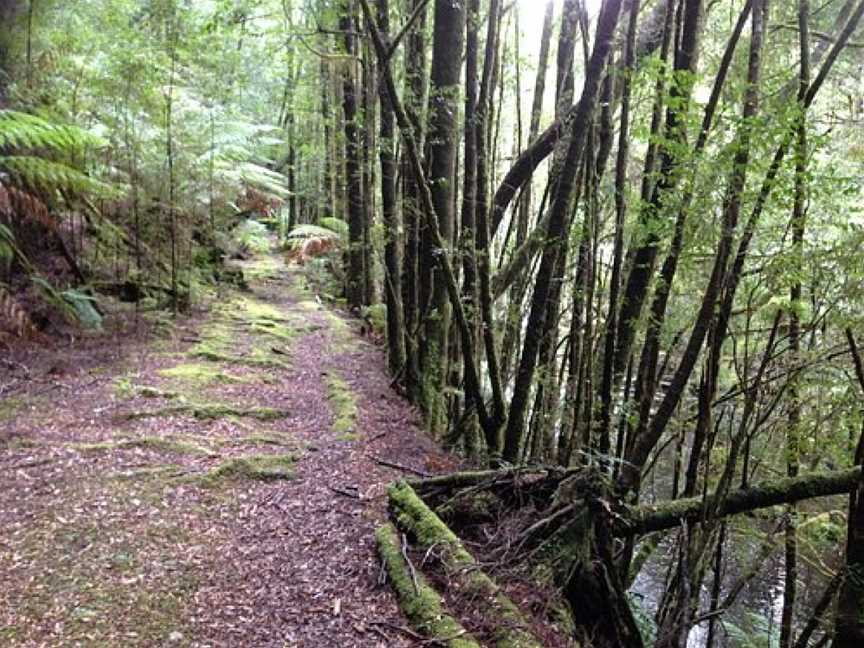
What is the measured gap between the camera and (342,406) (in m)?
7.05

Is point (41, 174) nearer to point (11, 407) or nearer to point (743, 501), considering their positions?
point (11, 407)

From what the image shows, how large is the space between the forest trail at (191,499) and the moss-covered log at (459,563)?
311 mm

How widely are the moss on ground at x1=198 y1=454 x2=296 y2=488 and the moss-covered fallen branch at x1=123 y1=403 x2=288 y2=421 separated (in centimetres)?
117

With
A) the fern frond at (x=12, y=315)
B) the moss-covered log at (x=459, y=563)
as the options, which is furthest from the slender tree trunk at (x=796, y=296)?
the fern frond at (x=12, y=315)

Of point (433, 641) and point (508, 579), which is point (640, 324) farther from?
point (433, 641)

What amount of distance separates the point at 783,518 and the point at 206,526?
4.71 m

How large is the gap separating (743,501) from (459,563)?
218 cm

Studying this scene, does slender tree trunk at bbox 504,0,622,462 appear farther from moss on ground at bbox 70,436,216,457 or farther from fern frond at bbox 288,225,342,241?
fern frond at bbox 288,225,342,241

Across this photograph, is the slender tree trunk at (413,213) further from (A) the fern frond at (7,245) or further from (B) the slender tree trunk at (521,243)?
(A) the fern frond at (7,245)

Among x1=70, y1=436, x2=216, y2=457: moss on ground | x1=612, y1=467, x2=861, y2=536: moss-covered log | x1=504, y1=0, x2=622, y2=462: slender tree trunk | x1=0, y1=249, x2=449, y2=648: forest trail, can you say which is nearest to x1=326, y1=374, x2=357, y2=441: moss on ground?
x1=0, y1=249, x2=449, y2=648: forest trail

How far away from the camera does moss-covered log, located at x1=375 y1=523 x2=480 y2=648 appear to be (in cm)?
301

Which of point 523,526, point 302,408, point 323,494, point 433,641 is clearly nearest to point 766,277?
point 523,526

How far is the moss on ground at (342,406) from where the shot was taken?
20.4 ft

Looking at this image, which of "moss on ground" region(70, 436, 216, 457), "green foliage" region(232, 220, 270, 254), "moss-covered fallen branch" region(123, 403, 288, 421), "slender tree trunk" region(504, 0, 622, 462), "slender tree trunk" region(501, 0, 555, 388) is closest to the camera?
"slender tree trunk" region(504, 0, 622, 462)
